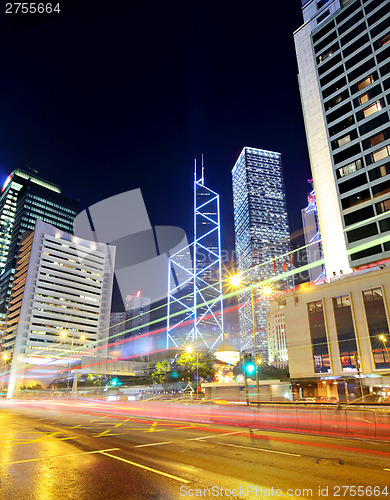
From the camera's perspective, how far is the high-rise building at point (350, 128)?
186 feet

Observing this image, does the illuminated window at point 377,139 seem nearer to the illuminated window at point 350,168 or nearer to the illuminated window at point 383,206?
the illuminated window at point 350,168

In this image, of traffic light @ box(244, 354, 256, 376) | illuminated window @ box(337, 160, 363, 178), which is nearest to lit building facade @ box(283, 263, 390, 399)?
illuminated window @ box(337, 160, 363, 178)

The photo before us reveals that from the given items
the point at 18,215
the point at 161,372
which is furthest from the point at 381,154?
the point at 18,215

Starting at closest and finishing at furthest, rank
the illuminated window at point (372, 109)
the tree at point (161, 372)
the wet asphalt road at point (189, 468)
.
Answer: the wet asphalt road at point (189, 468) < the illuminated window at point (372, 109) < the tree at point (161, 372)

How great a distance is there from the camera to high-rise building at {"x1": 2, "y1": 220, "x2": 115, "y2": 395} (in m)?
139

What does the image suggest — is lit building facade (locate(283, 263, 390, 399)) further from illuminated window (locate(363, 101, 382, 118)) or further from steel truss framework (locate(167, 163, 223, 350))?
steel truss framework (locate(167, 163, 223, 350))

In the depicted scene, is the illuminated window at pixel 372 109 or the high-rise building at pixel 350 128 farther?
the illuminated window at pixel 372 109

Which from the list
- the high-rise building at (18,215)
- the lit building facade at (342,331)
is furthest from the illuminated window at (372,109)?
the high-rise building at (18,215)

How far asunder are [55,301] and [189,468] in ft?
518

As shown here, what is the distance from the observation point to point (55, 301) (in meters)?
152

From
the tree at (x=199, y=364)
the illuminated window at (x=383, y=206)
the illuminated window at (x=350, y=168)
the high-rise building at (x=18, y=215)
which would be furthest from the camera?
the high-rise building at (x=18, y=215)

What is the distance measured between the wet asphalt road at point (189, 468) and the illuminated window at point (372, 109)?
61.9 metres

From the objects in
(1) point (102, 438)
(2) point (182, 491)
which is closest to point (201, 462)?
(2) point (182, 491)

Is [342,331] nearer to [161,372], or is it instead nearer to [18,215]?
[161,372]
